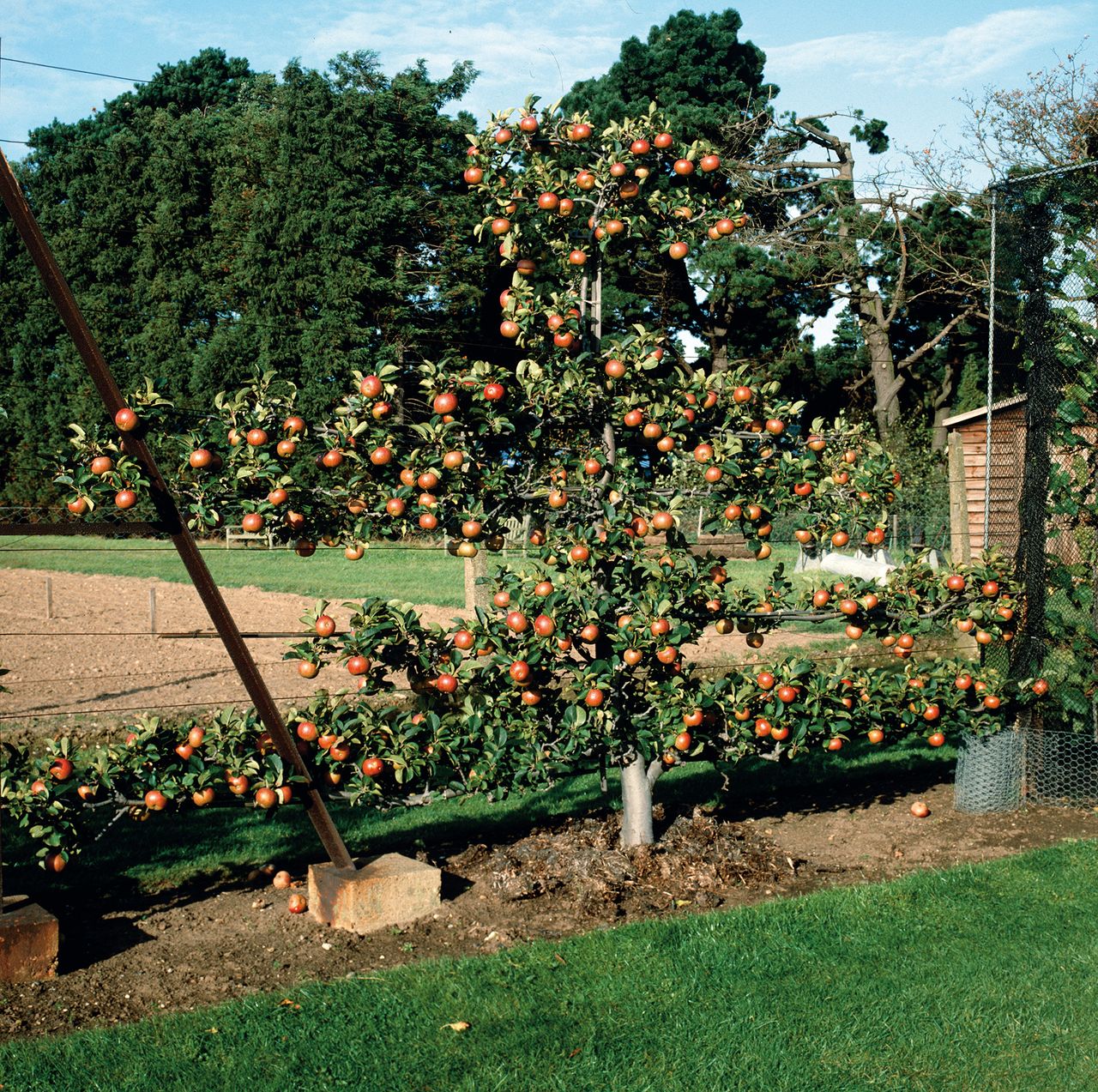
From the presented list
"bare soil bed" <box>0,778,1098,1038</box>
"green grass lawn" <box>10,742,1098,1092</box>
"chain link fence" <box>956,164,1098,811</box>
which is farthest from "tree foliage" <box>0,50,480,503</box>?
"green grass lawn" <box>10,742,1098,1092</box>

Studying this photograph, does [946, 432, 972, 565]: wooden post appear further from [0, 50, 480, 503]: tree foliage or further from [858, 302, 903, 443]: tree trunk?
[858, 302, 903, 443]: tree trunk

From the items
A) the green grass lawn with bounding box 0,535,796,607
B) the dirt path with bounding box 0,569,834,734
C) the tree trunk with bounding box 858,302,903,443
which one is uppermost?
the tree trunk with bounding box 858,302,903,443

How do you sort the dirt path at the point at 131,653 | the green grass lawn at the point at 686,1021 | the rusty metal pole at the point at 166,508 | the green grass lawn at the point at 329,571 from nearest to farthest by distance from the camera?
the green grass lawn at the point at 686,1021
the rusty metal pole at the point at 166,508
the dirt path at the point at 131,653
the green grass lawn at the point at 329,571

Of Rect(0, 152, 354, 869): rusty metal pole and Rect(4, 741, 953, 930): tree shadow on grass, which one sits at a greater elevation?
Rect(0, 152, 354, 869): rusty metal pole

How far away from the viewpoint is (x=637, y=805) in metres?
5.40

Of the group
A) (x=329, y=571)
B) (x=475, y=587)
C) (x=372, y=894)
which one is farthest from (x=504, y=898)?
(x=329, y=571)

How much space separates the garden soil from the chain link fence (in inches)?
10.4

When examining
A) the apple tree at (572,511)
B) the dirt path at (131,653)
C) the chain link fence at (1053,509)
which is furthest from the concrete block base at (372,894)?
the chain link fence at (1053,509)

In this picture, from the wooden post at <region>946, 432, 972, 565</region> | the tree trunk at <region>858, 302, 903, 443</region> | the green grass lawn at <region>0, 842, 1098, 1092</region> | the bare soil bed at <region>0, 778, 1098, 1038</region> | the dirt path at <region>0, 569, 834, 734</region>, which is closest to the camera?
the green grass lawn at <region>0, 842, 1098, 1092</region>

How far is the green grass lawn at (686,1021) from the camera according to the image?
3219 mm

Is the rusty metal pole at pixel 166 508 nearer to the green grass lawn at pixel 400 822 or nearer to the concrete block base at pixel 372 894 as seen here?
the concrete block base at pixel 372 894

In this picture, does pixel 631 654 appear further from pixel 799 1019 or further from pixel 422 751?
pixel 799 1019

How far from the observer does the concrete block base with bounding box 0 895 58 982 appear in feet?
12.7

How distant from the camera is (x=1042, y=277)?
6.54m
